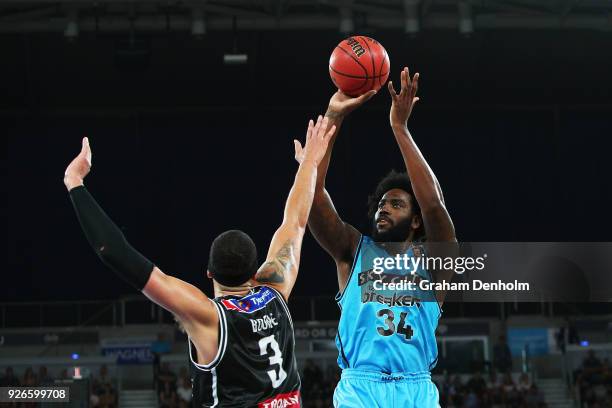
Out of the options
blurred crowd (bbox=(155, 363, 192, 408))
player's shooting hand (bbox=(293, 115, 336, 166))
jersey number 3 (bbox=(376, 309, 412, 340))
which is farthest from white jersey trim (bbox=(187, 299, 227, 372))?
blurred crowd (bbox=(155, 363, 192, 408))

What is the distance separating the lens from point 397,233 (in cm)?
548

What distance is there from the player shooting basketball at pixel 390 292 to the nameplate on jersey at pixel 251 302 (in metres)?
1.40

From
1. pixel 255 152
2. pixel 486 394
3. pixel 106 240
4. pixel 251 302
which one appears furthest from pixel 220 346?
pixel 255 152

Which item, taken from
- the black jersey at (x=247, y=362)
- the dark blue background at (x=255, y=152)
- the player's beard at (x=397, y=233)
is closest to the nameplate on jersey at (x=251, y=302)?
the black jersey at (x=247, y=362)

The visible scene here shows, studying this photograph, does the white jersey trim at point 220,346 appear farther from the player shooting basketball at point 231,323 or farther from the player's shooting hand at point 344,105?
the player's shooting hand at point 344,105

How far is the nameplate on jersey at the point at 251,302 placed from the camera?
3845 mm

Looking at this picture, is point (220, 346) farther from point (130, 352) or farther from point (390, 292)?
point (130, 352)

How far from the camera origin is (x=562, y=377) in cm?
2319

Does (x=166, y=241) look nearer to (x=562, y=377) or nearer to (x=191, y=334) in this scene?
(x=562, y=377)

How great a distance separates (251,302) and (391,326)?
166 centimetres

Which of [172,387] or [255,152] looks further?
[255,152]

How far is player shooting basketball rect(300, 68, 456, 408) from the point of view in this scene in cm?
524

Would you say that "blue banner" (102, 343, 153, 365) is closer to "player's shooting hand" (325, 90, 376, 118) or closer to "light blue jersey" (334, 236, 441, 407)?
"light blue jersey" (334, 236, 441, 407)

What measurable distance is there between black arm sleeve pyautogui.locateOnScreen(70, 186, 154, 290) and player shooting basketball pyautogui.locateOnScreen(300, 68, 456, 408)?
2022mm
